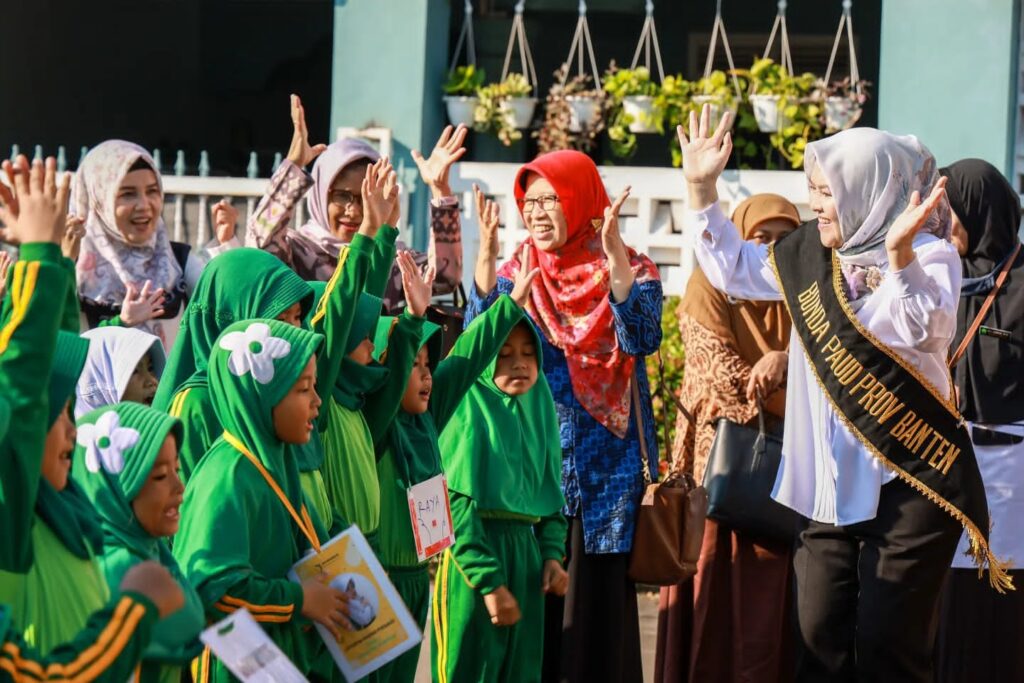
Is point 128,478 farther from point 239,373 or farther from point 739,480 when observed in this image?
point 739,480

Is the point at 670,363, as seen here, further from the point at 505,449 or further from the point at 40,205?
the point at 40,205

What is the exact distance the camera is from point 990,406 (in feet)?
18.0

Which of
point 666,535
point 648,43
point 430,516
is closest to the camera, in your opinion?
point 430,516

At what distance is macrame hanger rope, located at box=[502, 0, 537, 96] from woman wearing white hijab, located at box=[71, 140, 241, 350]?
3811 millimetres

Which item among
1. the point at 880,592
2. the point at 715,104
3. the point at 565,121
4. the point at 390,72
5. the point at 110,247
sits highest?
the point at 390,72

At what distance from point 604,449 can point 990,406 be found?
1226 millimetres

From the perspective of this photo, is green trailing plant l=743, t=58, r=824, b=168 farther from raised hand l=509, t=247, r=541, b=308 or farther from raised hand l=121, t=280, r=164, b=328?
raised hand l=121, t=280, r=164, b=328

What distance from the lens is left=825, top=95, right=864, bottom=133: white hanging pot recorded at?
8.82 m

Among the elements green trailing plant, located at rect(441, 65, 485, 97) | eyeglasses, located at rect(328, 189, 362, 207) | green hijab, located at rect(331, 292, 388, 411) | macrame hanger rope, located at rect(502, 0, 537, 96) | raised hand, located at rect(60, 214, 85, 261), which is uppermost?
macrame hanger rope, located at rect(502, 0, 537, 96)

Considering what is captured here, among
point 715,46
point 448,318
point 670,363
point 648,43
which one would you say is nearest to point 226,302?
point 448,318

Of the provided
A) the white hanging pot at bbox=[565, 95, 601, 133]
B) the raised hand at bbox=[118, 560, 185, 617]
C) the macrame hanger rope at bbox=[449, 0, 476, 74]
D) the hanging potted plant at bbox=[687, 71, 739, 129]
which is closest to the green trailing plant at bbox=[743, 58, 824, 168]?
the hanging potted plant at bbox=[687, 71, 739, 129]

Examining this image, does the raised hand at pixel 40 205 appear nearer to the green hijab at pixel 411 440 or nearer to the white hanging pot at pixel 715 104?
the green hijab at pixel 411 440

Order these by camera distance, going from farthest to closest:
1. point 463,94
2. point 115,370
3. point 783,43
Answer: point 463,94
point 783,43
point 115,370

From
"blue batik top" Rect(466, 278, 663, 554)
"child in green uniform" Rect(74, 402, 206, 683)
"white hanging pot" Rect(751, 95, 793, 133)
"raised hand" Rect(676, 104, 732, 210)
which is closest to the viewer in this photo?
"child in green uniform" Rect(74, 402, 206, 683)
